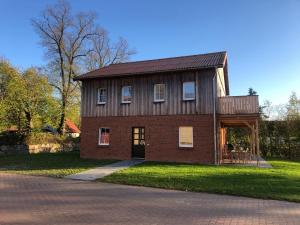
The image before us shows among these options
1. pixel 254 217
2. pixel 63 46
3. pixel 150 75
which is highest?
pixel 63 46

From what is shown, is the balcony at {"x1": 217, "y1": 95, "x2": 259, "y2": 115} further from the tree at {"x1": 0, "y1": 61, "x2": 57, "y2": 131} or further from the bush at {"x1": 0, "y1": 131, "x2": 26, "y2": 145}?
the tree at {"x1": 0, "y1": 61, "x2": 57, "y2": 131}

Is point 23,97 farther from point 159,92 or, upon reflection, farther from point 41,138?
point 159,92

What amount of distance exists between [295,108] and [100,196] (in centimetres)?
2569

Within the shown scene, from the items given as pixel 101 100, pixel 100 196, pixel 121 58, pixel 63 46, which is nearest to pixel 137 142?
pixel 101 100

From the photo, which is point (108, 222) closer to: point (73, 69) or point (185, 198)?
point (185, 198)

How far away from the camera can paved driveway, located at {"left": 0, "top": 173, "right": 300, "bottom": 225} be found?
23.3ft

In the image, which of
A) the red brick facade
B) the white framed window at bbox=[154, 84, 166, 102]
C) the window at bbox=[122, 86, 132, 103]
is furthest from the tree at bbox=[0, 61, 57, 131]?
the white framed window at bbox=[154, 84, 166, 102]

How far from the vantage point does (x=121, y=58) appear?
137 ft

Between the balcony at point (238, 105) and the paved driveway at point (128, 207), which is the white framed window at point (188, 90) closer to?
the balcony at point (238, 105)

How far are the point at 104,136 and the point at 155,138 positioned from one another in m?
3.82

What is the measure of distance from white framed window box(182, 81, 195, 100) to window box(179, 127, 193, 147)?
186 cm

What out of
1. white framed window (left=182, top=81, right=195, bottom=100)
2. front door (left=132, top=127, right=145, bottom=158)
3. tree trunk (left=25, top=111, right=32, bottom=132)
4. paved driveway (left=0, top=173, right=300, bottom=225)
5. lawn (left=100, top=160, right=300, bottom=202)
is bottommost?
paved driveway (left=0, top=173, right=300, bottom=225)

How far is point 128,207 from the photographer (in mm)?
8258

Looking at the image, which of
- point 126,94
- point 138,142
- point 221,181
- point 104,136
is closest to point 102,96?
point 126,94
